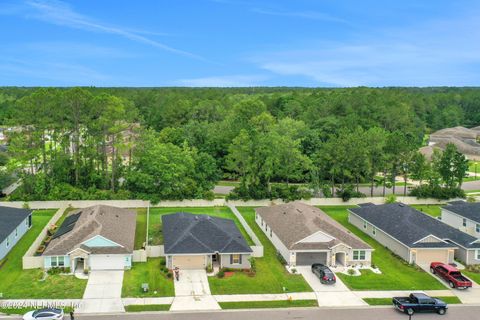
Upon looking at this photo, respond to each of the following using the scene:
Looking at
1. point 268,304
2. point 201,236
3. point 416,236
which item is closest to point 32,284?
point 201,236

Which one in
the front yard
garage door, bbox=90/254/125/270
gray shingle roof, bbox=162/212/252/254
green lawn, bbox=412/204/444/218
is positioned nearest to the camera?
garage door, bbox=90/254/125/270

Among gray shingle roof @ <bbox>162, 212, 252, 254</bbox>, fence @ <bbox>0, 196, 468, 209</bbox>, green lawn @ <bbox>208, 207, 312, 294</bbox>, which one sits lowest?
green lawn @ <bbox>208, 207, 312, 294</bbox>

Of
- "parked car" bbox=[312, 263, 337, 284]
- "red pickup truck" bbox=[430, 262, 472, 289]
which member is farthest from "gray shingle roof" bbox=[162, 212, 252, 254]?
"red pickup truck" bbox=[430, 262, 472, 289]

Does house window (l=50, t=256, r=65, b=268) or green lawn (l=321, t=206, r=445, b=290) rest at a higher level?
house window (l=50, t=256, r=65, b=268)

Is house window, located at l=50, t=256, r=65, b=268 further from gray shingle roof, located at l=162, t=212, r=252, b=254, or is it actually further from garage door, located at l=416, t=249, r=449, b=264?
garage door, located at l=416, t=249, r=449, b=264

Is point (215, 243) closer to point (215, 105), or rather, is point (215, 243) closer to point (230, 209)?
point (230, 209)

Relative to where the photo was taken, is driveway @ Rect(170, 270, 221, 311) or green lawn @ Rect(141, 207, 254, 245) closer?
driveway @ Rect(170, 270, 221, 311)

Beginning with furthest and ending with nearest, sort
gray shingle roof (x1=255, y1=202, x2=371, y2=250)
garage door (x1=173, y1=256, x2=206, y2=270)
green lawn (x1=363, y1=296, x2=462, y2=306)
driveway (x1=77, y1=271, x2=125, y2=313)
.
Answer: gray shingle roof (x1=255, y1=202, x2=371, y2=250) < garage door (x1=173, y1=256, x2=206, y2=270) < green lawn (x1=363, y1=296, x2=462, y2=306) < driveway (x1=77, y1=271, x2=125, y2=313)
